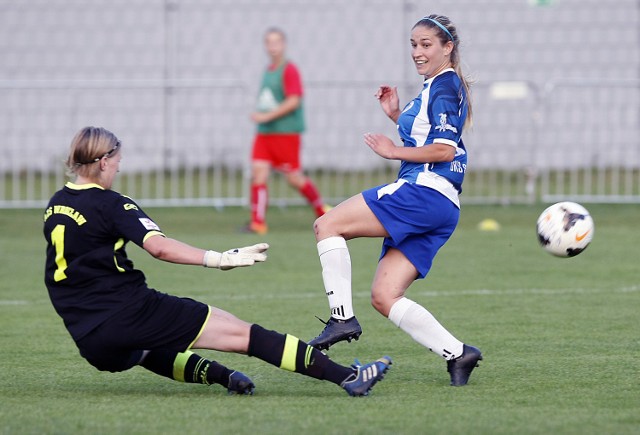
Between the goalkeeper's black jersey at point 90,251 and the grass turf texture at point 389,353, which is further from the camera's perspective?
the goalkeeper's black jersey at point 90,251

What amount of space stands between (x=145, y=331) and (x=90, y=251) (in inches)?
16.5

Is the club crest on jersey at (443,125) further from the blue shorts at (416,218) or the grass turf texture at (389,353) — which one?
the grass turf texture at (389,353)

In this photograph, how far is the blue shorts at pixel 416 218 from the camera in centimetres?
564

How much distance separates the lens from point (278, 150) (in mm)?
12594

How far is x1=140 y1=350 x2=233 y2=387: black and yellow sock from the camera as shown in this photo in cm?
553

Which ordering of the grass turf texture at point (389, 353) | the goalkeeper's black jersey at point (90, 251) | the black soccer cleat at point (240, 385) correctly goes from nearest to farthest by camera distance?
the grass turf texture at point (389, 353) → the goalkeeper's black jersey at point (90, 251) → the black soccer cleat at point (240, 385)

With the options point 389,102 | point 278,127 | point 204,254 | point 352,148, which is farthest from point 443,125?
point 352,148

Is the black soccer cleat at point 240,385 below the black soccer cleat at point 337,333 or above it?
below

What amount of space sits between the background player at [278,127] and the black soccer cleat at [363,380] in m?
7.07

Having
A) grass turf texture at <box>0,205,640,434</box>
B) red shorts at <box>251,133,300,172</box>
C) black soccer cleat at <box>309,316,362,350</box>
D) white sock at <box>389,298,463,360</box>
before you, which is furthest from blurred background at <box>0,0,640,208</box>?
white sock at <box>389,298,463,360</box>

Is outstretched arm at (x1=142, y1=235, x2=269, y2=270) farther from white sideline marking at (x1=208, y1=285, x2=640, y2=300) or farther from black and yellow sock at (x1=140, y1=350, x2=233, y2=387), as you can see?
white sideline marking at (x1=208, y1=285, x2=640, y2=300)

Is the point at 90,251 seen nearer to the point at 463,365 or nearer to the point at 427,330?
the point at 427,330

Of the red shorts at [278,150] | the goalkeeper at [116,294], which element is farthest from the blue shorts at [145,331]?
the red shorts at [278,150]

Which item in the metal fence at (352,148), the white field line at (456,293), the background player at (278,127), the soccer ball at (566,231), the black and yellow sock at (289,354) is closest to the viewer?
the black and yellow sock at (289,354)
